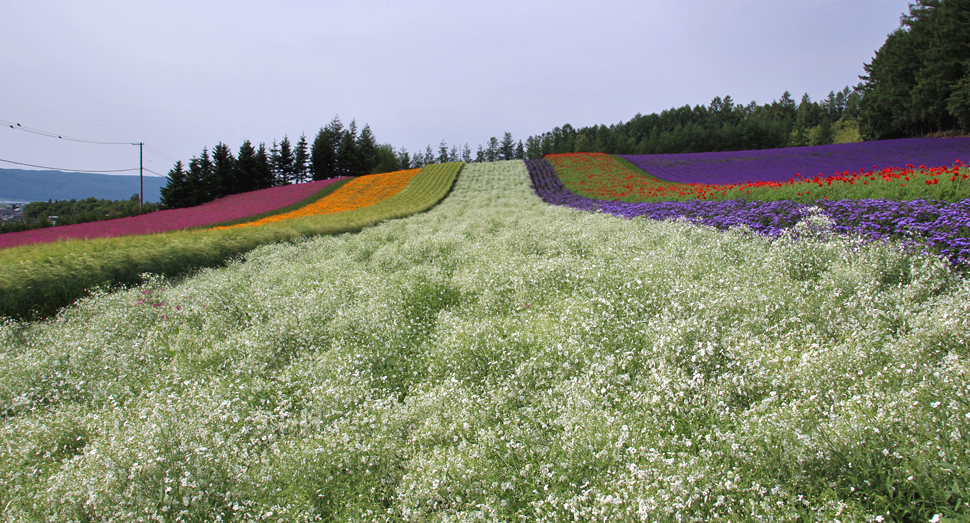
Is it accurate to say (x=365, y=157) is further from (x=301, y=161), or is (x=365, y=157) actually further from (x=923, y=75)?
(x=923, y=75)

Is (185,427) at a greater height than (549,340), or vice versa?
(549,340)

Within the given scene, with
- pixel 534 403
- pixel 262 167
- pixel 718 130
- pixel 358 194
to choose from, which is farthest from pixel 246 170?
pixel 718 130

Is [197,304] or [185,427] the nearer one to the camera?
[185,427]

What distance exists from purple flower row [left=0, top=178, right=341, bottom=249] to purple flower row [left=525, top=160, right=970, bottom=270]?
2400 centimetres

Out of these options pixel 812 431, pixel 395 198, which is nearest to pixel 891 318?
pixel 812 431

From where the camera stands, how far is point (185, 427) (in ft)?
11.9

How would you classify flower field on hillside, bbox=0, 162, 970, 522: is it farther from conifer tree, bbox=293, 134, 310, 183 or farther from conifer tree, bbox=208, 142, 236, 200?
conifer tree, bbox=293, 134, 310, 183

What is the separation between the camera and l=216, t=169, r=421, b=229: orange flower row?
3331 centimetres

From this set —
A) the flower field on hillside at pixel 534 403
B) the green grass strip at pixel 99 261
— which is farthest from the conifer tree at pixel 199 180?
the flower field on hillside at pixel 534 403

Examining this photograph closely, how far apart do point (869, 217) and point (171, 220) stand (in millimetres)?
35679

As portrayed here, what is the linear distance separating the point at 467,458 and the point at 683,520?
1416 mm

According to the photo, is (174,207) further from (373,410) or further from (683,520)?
(683,520)

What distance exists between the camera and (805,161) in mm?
32781

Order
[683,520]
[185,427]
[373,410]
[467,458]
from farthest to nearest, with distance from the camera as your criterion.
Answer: [373,410]
[185,427]
[467,458]
[683,520]
